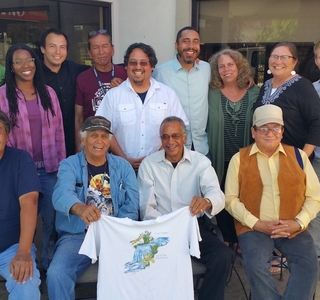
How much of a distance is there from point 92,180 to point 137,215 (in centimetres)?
45

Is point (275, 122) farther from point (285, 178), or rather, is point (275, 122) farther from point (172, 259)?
point (172, 259)

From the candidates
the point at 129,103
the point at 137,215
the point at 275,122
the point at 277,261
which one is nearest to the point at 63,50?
the point at 129,103

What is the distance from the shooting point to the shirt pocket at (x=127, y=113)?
3523 millimetres

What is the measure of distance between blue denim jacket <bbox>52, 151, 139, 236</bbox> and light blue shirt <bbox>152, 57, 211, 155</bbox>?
907mm

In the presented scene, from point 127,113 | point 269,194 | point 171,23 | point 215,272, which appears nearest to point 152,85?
point 127,113

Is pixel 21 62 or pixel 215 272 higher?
pixel 21 62

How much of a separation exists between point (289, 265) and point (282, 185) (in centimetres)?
60

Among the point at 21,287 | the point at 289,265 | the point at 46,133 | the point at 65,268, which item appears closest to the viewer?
the point at 21,287

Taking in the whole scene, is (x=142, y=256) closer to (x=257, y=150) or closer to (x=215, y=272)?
(x=215, y=272)

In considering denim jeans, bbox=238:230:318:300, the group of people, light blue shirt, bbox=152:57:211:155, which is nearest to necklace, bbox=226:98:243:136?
the group of people

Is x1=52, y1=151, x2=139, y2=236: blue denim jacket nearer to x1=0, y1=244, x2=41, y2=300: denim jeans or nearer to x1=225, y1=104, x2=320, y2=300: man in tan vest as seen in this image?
x1=0, y1=244, x2=41, y2=300: denim jeans

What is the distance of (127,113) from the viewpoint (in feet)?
11.6

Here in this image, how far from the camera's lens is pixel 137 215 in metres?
3.12

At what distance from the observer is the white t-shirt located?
2674 mm
